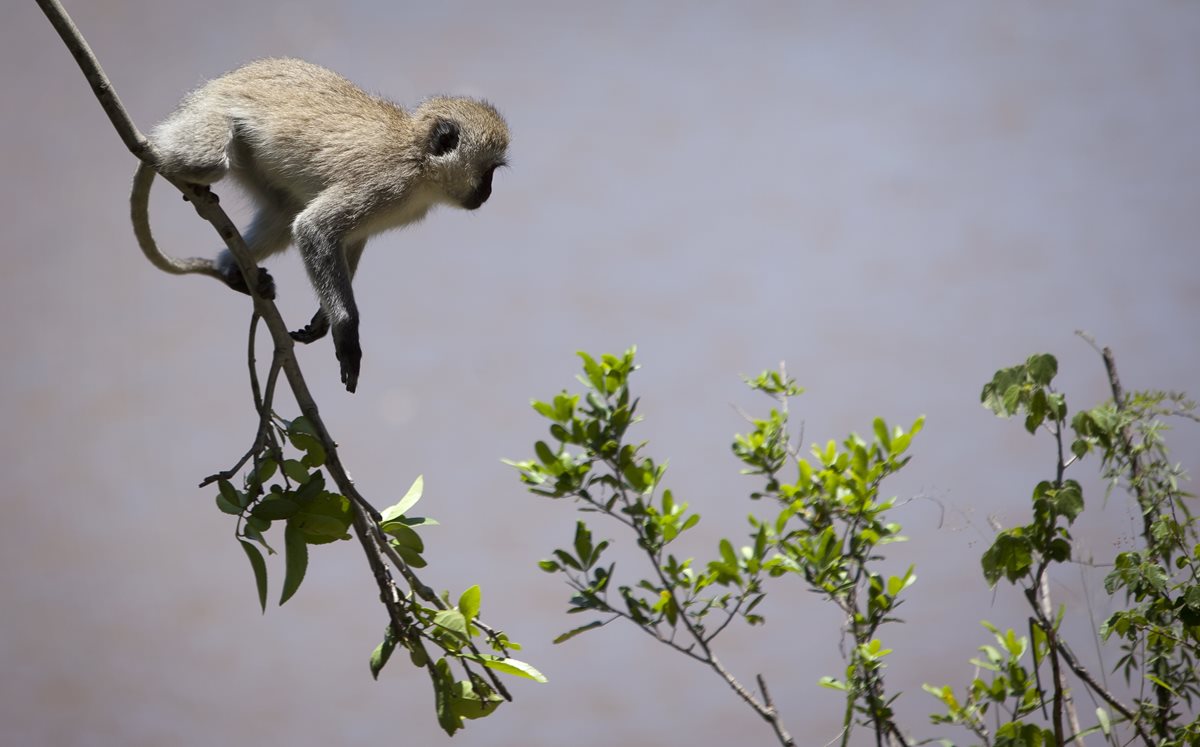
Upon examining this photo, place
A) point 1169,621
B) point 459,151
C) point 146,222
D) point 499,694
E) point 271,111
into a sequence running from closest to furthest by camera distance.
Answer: point 499,694 → point 1169,621 → point 146,222 → point 271,111 → point 459,151

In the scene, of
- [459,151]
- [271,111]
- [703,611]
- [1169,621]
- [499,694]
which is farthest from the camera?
[459,151]

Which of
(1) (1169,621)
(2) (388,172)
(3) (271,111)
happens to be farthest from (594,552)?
(3) (271,111)

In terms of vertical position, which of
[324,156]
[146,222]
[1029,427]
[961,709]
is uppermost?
[324,156]

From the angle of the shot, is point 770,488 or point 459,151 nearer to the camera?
point 770,488

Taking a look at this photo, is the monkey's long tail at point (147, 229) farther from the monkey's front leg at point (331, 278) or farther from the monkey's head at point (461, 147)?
the monkey's head at point (461, 147)

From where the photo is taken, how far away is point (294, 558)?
1.51 meters

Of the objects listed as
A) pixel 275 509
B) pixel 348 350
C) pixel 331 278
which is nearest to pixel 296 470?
pixel 275 509

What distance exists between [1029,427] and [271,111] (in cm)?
174

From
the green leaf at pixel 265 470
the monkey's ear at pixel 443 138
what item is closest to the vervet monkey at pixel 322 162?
the monkey's ear at pixel 443 138

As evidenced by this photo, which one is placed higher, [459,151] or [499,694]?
[459,151]

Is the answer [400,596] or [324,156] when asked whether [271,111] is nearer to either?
[324,156]

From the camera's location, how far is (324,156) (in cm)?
245

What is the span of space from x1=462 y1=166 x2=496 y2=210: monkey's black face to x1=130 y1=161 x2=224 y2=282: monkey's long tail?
0.67 m

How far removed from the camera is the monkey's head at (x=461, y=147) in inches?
103
